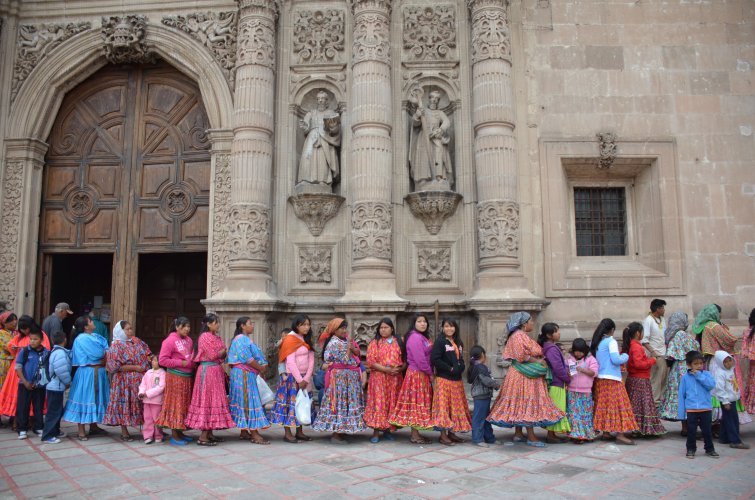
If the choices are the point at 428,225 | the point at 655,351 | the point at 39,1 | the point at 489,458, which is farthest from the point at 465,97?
the point at 39,1

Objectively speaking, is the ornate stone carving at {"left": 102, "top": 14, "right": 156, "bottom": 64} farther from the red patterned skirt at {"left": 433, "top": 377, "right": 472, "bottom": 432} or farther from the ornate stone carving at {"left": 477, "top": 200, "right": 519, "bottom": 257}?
the red patterned skirt at {"left": 433, "top": 377, "right": 472, "bottom": 432}

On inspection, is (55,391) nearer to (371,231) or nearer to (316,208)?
(316,208)

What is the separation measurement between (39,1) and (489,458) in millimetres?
12474

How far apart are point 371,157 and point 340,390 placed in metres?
4.60

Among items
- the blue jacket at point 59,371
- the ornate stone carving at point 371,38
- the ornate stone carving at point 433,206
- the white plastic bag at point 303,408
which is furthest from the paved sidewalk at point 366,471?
the ornate stone carving at point 371,38

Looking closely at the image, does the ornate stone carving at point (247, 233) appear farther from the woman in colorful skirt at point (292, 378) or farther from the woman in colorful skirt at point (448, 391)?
the woman in colorful skirt at point (448, 391)

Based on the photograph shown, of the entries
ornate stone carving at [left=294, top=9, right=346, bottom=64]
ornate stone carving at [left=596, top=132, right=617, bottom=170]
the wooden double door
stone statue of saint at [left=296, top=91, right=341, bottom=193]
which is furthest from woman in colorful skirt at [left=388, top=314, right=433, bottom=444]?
ornate stone carving at [left=294, top=9, right=346, bottom=64]

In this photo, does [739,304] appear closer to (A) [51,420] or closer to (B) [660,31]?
(B) [660,31]

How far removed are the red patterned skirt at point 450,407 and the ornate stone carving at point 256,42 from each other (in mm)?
6920

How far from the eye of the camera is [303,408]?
23.7ft

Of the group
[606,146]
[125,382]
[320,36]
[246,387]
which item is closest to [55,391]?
[125,382]

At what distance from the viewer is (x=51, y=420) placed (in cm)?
735

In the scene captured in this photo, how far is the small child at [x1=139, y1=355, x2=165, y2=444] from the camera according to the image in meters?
7.30

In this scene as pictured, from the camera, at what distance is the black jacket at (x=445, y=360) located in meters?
7.08
